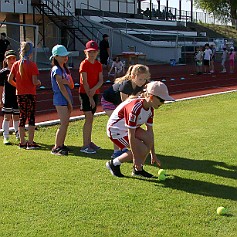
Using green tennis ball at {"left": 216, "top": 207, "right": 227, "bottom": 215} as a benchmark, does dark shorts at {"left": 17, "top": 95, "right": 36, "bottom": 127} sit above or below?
above

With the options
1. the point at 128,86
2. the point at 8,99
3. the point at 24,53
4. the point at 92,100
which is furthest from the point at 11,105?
the point at 128,86

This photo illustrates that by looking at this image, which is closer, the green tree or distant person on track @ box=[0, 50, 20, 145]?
distant person on track @ box=[0, 50, 20, 145]

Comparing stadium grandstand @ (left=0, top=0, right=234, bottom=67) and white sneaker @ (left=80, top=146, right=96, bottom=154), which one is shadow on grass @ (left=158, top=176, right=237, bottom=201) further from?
stadium grandstand @ (left=0, top=0, right=234, bottom=67)

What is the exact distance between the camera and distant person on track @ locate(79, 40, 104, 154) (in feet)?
26.1

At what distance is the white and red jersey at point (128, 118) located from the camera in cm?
612

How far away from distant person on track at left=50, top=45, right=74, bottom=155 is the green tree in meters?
62.8

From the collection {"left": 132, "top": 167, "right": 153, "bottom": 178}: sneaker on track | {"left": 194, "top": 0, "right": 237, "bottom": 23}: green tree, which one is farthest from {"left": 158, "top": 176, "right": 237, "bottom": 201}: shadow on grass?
{"left": 194, "top": 0, "right": 237, "bottom": 23}: green tree

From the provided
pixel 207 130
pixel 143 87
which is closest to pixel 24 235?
pixel 143 87

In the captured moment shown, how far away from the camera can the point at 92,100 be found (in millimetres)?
8109

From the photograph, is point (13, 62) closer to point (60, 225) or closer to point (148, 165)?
point (148, 165)

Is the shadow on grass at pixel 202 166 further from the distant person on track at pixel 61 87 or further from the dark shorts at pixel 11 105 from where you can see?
the dark shorts at pixel 11 105

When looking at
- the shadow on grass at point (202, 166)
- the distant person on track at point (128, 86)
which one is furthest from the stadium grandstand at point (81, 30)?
the shadow on grass at point (202, 166)

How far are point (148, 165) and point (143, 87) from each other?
132cm

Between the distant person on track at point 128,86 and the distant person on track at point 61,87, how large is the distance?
614 mm
